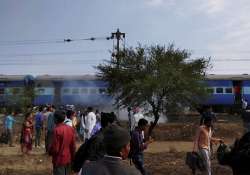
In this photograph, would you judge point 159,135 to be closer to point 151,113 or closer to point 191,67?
point 151,113

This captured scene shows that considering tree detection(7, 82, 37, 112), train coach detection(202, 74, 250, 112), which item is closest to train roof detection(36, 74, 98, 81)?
tree detection(7, 82, 37, 112)

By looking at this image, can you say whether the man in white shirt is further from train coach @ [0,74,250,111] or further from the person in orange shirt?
train coach @ [0,74,250,111]

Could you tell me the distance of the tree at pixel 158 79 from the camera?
30.8 metres

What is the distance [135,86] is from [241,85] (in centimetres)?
2269

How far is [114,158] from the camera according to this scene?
16.0ft

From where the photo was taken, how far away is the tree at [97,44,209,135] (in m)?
30.8

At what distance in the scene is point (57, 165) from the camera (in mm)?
10320

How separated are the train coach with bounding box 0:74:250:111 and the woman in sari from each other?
27.2 meters

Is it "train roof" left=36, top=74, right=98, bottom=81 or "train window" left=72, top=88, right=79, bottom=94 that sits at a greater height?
"train roof" left=36, top=74, right=98, bottom=81

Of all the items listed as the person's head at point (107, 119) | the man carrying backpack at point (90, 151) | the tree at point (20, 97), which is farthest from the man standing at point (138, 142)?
the tree at point (20, 97)

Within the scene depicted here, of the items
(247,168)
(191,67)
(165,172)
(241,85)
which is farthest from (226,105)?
(247,168)

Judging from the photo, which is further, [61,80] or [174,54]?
[61,80]

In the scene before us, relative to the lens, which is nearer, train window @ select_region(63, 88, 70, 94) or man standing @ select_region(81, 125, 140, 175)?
man standing @ select_region(81, 125, 140, 175)

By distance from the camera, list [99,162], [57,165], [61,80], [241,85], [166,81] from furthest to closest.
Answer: [61,80], [241,85], [166,81], [57,165], [99,162]
